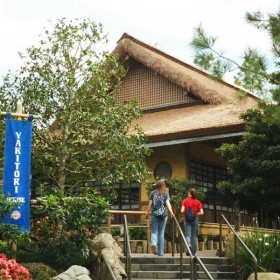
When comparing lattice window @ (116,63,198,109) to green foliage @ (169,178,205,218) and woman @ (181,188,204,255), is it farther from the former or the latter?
woman @ (181,188,204,255)

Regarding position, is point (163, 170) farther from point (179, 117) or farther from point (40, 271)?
point (40, 271)

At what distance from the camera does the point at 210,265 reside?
Result: 11430mm

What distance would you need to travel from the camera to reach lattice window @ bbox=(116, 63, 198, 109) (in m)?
21.8

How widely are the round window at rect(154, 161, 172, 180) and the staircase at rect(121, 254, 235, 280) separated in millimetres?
7822

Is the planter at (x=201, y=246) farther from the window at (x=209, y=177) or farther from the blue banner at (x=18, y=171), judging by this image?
the blue banner at (x=18, y=171)

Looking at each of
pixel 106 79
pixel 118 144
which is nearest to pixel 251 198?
pixel 118 144

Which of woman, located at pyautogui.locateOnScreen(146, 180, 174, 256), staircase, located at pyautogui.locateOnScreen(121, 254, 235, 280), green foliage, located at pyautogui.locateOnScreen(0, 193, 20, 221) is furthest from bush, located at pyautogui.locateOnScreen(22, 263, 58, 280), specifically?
woman, located at pyautogui.locateOnScreen(146, 180, 174, 256)

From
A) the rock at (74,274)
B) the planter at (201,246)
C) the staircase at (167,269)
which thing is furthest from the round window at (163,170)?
the rock at (74,274)

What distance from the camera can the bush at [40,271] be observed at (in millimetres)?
9336

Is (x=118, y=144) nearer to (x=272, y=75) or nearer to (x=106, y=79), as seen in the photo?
(x=106, y=79)

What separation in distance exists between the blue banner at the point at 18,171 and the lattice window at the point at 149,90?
1146 centimetres

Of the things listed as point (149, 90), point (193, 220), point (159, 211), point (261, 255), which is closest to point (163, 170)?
point (149, 90)

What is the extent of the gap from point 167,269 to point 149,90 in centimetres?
1230

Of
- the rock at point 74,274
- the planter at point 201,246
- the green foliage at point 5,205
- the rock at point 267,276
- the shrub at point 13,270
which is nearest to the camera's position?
the shrub at point 13,270
